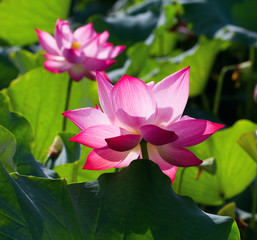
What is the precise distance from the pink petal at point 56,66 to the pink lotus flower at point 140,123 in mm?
446

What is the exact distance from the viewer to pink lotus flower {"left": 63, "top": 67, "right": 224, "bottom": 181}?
60 centimetres

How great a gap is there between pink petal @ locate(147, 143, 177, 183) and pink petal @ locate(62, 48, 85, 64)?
1.42ft

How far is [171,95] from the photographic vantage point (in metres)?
0.62

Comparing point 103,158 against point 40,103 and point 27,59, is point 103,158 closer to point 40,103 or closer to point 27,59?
point 40,103

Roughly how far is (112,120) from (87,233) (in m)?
0.17

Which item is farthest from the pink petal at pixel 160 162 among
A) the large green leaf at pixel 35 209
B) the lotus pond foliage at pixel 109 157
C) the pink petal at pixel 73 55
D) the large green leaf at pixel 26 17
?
the large green leaf at pixel 26 17

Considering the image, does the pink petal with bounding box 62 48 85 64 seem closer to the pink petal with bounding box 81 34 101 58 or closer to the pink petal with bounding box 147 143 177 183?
the pink petal with bounding box 81 34 101 58

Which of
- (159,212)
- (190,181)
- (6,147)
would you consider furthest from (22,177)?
(190,181)

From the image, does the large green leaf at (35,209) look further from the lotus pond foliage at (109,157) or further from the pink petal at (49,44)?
the pink petal at (49,44)

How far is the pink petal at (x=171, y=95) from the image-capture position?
62 cm

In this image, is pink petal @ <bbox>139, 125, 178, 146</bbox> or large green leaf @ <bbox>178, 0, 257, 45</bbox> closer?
pink petal @ <bbox>139, 125, 178, 146</bbox>

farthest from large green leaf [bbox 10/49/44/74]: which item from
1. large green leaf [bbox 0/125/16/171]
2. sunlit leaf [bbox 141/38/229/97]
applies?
large green leaf [bbox 0/125/16/171]

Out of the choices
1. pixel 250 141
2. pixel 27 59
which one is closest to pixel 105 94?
pixel 250 141

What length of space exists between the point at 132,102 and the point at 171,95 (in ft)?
0.19
